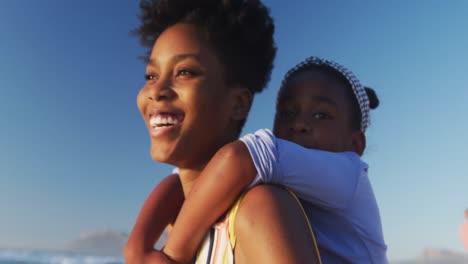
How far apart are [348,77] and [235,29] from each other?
0.66 m

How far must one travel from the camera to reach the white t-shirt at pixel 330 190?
5.05 ft

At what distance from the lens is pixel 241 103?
7.22 ft

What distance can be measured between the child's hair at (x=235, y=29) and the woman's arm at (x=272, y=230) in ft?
2.71

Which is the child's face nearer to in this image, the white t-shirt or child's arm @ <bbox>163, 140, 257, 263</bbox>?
the white t-shirt

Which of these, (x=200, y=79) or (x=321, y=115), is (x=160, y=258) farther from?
(x=321, y=115)

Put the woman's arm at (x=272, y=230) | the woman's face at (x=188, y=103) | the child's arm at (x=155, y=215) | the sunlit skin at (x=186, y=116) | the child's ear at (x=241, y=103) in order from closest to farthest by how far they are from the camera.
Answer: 1. the woman's arm at (x=272, y=230)
2. the sunlit skin at (x=186, y=116)
3. the woman's face at (x=188, y=103)
4. the child's ear at (x=241, y=103)
5. the child's arm at (x=155, y=215)

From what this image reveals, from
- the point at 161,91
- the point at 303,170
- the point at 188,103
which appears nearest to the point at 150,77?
the point at 161,91

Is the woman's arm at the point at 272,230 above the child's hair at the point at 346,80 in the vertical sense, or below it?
below

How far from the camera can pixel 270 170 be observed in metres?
1.50

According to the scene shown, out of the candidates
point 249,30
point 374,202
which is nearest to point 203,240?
point 374,202

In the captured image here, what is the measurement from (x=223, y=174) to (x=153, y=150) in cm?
67

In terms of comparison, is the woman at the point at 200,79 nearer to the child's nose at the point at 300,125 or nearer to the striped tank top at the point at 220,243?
the child's nose at the point at 300,125

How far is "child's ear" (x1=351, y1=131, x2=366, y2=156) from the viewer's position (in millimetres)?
2506

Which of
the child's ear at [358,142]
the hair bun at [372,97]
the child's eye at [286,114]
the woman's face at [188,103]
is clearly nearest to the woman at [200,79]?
the woman's face at [188,103]
